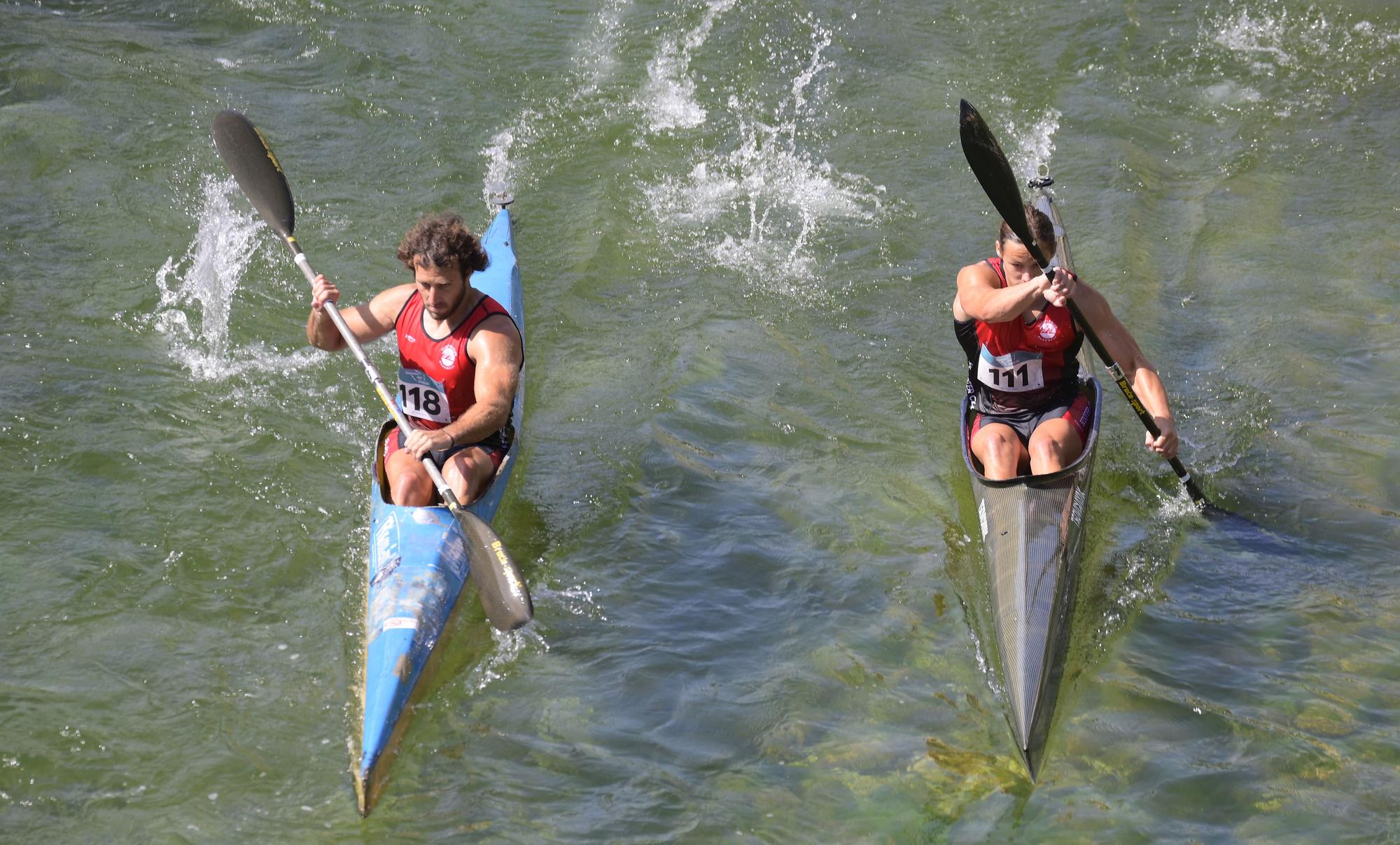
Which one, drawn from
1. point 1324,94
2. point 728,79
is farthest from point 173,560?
point 1324,94

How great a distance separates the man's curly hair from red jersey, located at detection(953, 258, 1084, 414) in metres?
2.17

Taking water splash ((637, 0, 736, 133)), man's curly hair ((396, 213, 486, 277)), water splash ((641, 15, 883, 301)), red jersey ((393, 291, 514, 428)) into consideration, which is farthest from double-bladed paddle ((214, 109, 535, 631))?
water splash ((637, 0, 736, 133))

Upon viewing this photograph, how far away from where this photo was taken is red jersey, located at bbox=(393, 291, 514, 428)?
17.5 ft

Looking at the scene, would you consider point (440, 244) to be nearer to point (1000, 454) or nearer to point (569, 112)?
point (1000, 454)

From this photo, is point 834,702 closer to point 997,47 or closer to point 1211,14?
point 997,47

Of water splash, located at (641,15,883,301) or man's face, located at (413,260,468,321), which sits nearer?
man's face, located at (413,260,468,321)

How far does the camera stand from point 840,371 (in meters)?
7.30

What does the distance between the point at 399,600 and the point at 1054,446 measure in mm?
2755

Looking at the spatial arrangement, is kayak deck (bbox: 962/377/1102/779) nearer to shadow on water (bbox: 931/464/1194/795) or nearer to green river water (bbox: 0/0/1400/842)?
shadow on water (bbox: 931/464/1194/795)

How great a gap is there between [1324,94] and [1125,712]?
7.90 meters

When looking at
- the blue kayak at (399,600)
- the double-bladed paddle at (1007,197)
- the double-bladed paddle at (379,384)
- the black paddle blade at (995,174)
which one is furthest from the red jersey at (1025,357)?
the double-bladed paddle at (379,384)

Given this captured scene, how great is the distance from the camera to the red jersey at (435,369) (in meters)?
5.34

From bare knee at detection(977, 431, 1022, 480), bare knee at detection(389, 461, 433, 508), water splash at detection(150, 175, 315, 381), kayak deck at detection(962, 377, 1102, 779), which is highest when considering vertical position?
bare knee at detection(977, 431, 1022, 480)

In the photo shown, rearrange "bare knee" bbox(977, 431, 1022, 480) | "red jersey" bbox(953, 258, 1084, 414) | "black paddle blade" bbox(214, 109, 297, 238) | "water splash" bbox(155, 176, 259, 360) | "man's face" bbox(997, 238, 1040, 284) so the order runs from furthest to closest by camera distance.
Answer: "water splash" bbox(155, 176, 259, 360) → "black paddle blade" bbox(214, 109, 297, 238) → "red jersey" bbox(953, 258, 1084, 414) → "bare knee" bbox(977, 431, 1022, 480) → "man's face" bbox(997, 238, 1040, 284)
